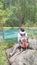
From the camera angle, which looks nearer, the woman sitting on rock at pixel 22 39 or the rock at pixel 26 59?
the rock at pixel 26 59

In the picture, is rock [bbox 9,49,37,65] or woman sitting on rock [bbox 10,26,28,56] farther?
woman sitting on rock [bbox 10,26,28,56]

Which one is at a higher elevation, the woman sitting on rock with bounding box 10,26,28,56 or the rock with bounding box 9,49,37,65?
the woman sitting on rock with bounding box 10,26,28,56

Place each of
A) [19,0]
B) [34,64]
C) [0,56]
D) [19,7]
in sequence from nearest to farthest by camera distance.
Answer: [0,56], [34,64], [19,7], [19,0]

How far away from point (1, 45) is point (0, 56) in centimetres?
21

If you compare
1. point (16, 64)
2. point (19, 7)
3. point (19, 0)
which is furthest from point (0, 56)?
point (19, 0)

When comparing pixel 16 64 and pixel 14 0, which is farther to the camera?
pixel 14 0

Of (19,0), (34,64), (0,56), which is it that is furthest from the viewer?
(19,0)

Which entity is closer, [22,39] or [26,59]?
[26,59]

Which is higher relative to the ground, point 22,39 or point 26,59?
point 22,39

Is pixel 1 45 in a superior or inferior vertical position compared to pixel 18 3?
superior

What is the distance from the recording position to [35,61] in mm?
6957

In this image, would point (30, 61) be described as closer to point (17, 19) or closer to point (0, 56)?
point (0, 56)

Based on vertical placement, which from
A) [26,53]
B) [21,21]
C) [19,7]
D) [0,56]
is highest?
[0,56]

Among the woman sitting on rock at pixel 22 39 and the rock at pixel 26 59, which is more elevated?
the woman sitting on rock at pixel 22 39
